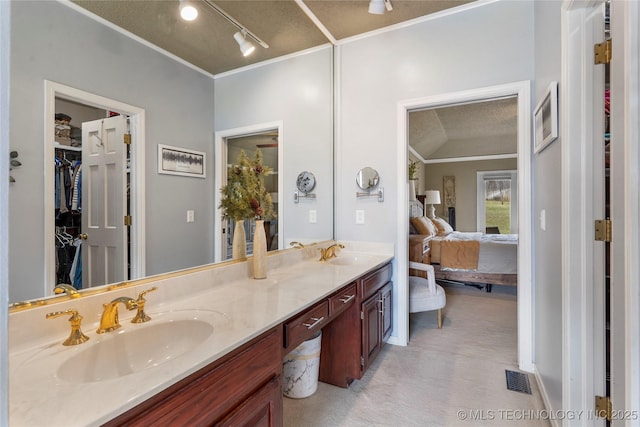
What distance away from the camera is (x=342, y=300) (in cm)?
176

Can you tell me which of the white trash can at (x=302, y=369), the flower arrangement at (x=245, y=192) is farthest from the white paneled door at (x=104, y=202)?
the white trash can at (x=302, y=369)

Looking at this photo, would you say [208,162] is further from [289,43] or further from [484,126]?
[484,126]

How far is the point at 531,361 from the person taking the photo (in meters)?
2.21

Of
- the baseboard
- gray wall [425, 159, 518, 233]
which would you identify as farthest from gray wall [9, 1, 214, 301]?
gray wall [425, 159, 518, 233]

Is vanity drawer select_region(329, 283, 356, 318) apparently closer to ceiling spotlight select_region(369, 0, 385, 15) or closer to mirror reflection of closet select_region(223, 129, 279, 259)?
mirror reflection of closet select_region(223, 129, 279, 259)

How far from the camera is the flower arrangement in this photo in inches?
64.8

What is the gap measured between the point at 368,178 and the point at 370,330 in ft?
4.27

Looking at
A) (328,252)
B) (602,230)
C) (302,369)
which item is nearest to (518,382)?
(602,230)

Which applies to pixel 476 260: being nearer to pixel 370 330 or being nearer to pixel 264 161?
pixel 370 330

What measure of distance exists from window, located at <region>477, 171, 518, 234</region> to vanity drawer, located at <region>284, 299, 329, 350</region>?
7.32 metres

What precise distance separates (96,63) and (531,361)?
10.4ft

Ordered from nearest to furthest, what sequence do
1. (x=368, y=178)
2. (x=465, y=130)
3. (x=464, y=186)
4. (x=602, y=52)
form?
(x=602, y=52) < (x=368, y=178) < (x=465, y=130) < (x=464, y=186)

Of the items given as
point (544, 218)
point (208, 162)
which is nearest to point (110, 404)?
point (208, 162)

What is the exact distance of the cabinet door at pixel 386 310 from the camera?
237 cm
